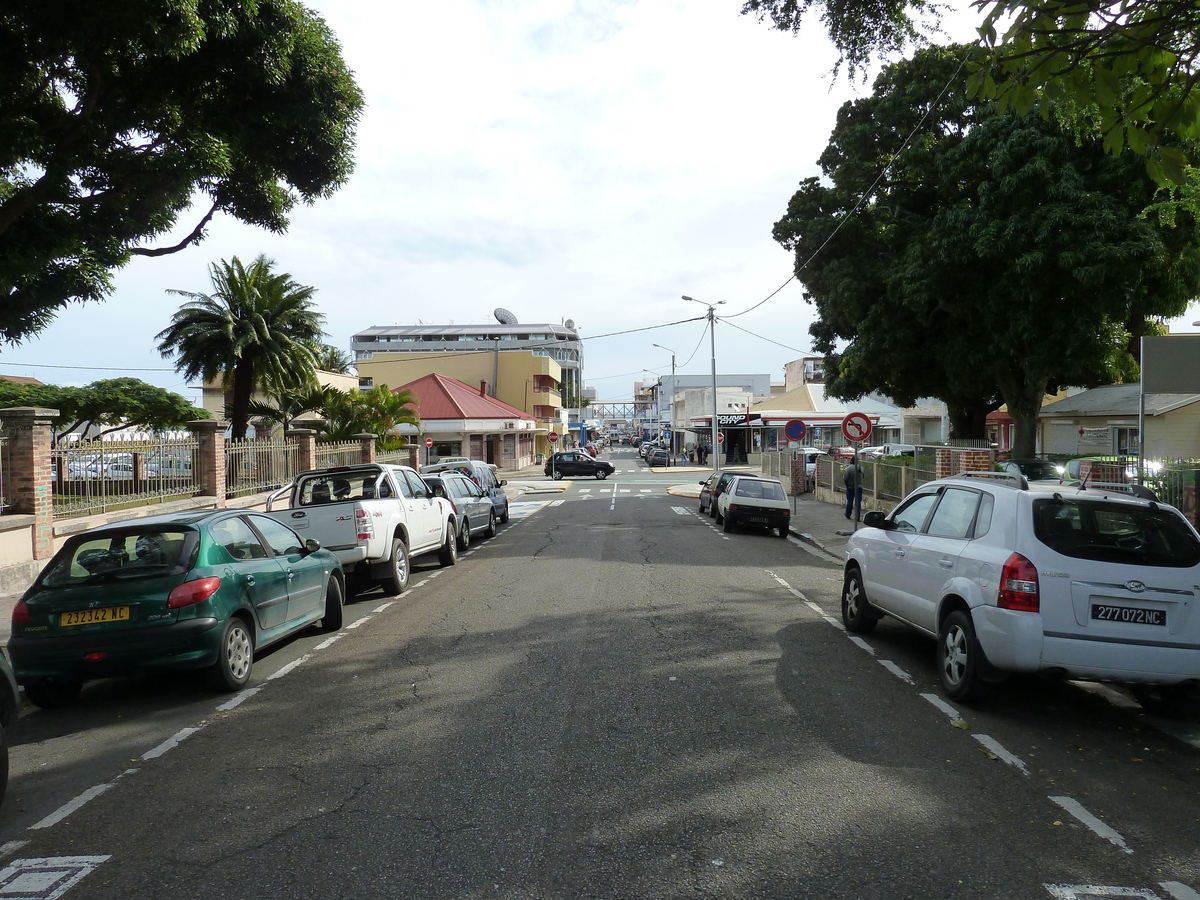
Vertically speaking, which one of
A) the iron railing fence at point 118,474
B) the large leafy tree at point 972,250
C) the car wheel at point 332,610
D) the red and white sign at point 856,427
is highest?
the large leafy tree at point 972,250

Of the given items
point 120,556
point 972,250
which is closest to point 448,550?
point 120,556

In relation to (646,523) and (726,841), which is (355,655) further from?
(646,523)

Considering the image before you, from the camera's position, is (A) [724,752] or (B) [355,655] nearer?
(A) [724,752]

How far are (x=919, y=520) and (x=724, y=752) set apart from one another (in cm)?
360

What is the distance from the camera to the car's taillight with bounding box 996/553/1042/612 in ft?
19.7

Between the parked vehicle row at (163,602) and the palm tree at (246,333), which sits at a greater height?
the palm tree at (246,333)

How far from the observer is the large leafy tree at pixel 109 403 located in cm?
3347

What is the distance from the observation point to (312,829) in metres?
4.41

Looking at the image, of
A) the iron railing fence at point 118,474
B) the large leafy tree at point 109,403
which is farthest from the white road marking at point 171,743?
the large leafy tree at point 109,403

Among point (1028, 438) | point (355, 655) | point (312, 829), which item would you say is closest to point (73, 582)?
point (355, 655)

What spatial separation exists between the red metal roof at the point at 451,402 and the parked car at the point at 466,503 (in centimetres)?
3379

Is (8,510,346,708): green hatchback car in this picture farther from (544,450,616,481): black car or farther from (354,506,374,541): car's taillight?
(544,450,616,481): black car

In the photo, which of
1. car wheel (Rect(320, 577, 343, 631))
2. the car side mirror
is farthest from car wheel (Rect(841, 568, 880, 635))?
car wheel (Rect(320, 577, 343, 631))

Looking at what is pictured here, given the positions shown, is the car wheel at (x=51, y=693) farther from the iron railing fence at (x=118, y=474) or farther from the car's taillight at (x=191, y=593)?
the iron railing fence at (x=118, y=474)
